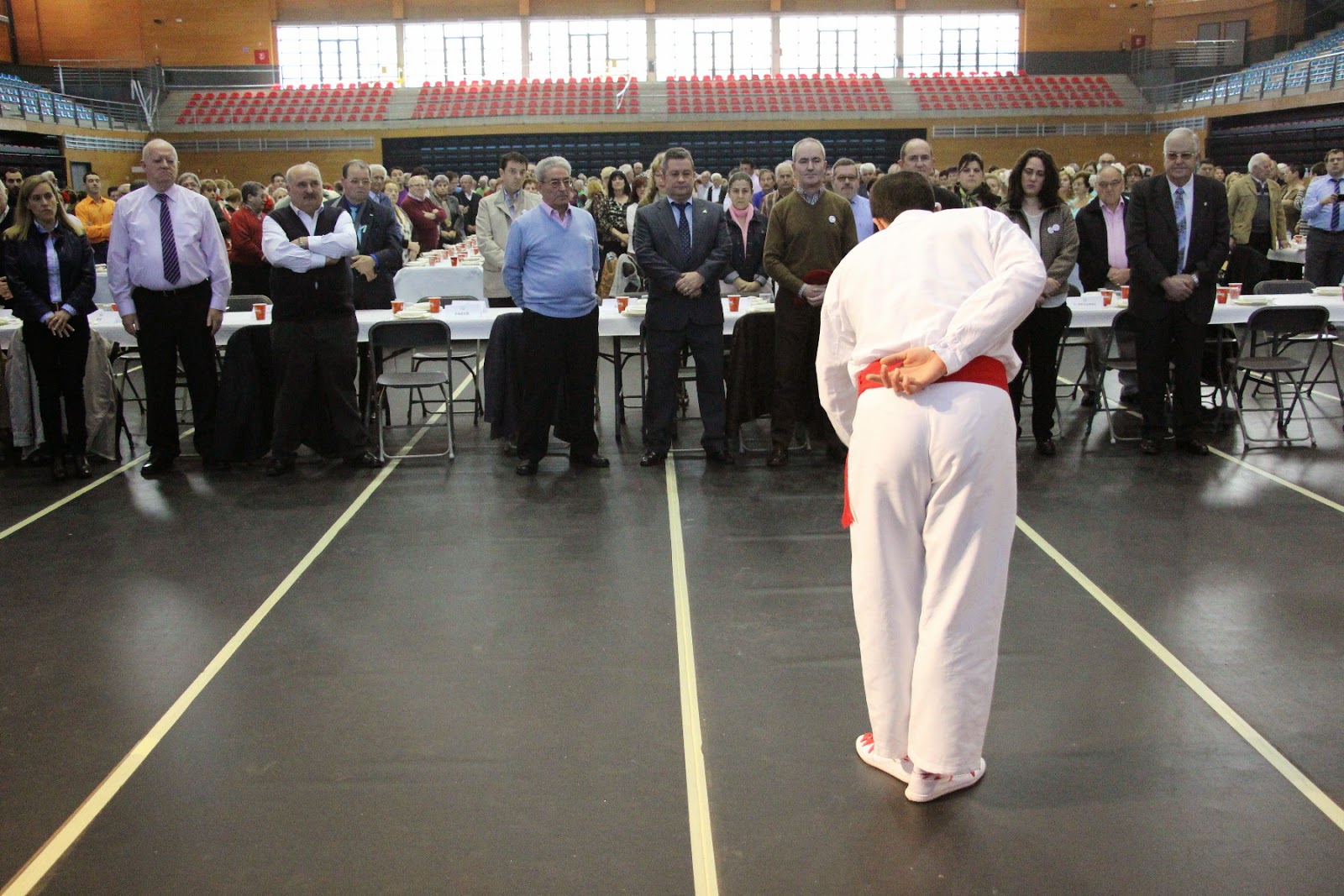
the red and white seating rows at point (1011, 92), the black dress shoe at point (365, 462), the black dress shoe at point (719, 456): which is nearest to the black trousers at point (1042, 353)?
the black dress shoe at point (719, 456)

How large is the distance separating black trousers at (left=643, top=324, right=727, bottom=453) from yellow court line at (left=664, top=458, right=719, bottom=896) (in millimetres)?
1422

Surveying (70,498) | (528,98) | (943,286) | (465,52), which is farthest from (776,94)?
(943,286)

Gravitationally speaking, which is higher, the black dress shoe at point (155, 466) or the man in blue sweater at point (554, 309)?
the man in blue sweater at point (554, 309)

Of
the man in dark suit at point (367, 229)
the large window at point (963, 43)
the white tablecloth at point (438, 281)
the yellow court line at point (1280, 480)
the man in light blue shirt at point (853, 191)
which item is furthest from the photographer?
the large window at point (963, 43)

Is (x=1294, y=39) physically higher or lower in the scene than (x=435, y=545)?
higher

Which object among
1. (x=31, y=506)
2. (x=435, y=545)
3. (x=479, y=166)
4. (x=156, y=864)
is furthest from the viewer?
(x=479, y=166)

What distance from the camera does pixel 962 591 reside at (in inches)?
101

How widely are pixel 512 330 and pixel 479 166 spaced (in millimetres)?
19276

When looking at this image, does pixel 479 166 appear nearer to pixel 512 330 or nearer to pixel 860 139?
pixel 860 139

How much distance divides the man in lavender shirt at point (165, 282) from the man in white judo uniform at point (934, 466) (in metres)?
4.27

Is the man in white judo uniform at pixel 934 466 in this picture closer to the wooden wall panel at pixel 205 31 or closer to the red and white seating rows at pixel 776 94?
the red and white seating rows at pixel 776 94

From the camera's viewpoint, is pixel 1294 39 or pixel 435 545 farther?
pixel 1294 39

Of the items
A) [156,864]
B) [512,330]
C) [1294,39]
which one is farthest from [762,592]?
[1294,39]

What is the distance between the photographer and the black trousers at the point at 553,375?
5.94 m
